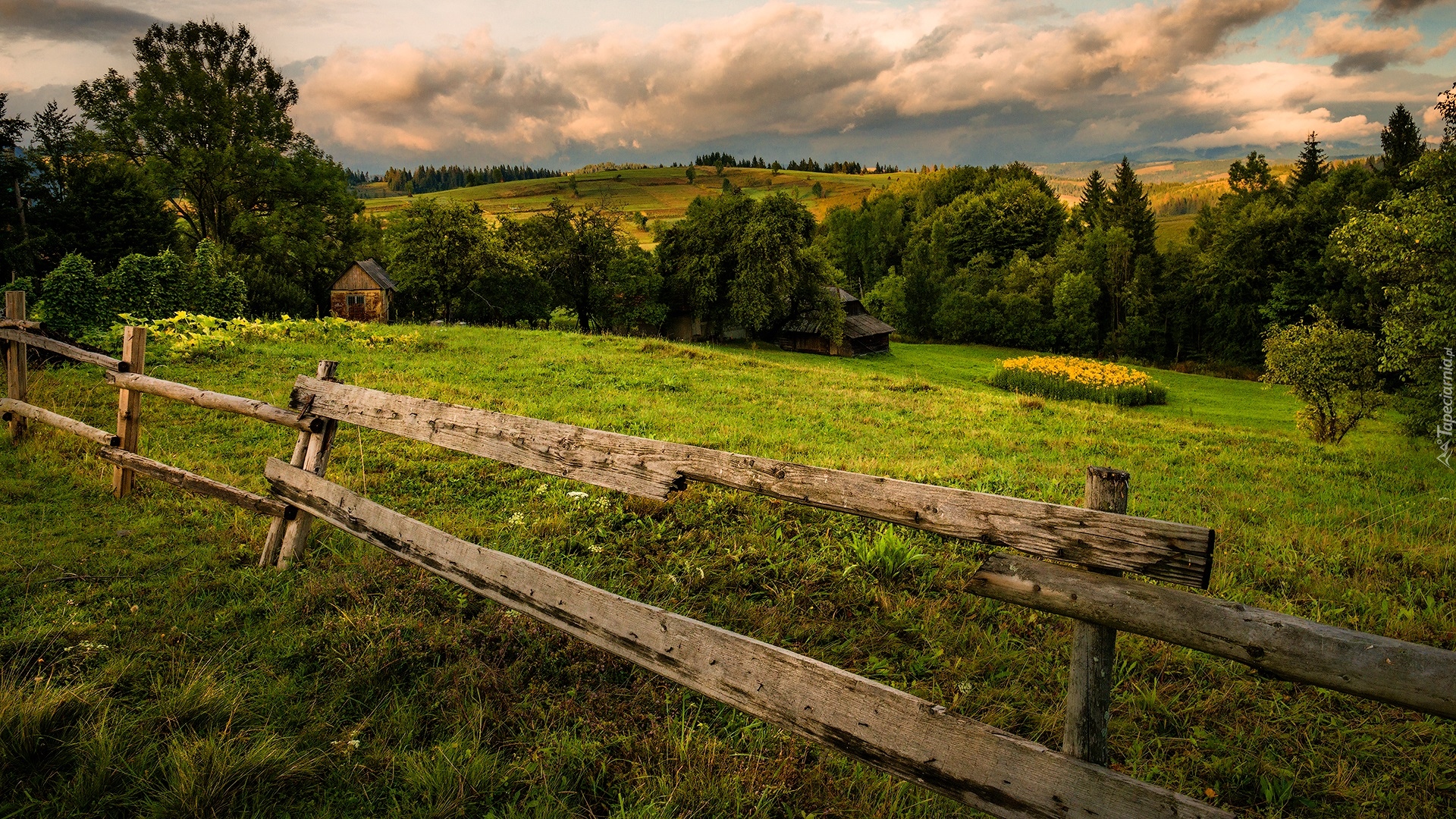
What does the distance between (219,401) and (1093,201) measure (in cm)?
8831

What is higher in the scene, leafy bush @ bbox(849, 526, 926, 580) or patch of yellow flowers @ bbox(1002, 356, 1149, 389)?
patch of yellow flowers @ bbox(1002, 356, 1149, 389)

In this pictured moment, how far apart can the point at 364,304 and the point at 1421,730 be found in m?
54.2

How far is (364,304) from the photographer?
4722 cm

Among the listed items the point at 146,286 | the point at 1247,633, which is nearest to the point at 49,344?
the point at 146,286

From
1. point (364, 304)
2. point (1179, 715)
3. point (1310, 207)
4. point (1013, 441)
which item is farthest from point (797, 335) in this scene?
point (1179, 715)

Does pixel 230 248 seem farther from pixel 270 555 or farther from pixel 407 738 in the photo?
pixel 407 738

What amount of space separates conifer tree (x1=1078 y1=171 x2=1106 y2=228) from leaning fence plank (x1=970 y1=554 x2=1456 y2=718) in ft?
264

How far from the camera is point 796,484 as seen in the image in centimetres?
310

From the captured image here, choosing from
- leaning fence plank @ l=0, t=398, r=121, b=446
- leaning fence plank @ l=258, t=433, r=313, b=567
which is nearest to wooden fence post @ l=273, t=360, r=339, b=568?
leaning fence plank @ l=258, t=433, r=313, b=567

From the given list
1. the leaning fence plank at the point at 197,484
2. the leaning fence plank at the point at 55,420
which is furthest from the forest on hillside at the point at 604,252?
the leaning fence plank at the point at 197,484

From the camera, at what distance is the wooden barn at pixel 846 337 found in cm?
4584

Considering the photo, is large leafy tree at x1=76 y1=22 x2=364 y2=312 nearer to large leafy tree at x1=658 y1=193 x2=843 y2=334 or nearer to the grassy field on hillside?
large leafy tree at x1=658 y1=193 x2=843 y2=334

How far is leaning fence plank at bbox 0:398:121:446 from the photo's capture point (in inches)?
271

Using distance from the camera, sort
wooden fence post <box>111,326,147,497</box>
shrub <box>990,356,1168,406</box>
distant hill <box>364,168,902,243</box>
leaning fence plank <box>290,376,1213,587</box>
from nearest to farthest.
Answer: leaning fence plank <box>290,376,1213,587</box> < wooden fence post <box>111,326,147,497</box> < shrub <box>990,356,1168,406</box> < distant hill <box>364,168,902,243</box>
